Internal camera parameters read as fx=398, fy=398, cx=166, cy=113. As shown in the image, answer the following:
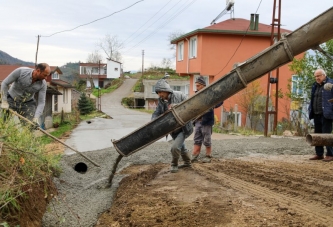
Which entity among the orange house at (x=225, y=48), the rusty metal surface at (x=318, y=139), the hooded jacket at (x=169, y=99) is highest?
the orange house at (x=225, y=48)

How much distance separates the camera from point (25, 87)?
7555 millimetres

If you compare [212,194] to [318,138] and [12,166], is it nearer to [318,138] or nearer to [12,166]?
[318,138]

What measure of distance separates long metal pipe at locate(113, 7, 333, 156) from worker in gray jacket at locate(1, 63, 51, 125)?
7.45 feet

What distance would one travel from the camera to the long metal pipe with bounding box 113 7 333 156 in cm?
486

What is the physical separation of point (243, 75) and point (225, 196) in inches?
70.4

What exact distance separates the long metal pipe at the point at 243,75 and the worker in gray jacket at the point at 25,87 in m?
2.27

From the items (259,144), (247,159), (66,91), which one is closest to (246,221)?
(247,159)

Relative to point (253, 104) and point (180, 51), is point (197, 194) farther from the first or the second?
point (180, 51)

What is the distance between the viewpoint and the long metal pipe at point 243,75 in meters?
4.86

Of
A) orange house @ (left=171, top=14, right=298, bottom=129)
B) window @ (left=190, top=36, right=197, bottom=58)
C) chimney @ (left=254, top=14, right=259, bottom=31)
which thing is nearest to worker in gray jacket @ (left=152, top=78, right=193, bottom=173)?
orange house @ (left=171, top=14, right=298, bottom=129)

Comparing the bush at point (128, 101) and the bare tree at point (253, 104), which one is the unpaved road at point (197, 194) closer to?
the bare tree at point (253, 104)

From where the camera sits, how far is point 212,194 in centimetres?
592

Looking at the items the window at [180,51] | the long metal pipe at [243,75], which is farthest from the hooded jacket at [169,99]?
the window at [180,51]

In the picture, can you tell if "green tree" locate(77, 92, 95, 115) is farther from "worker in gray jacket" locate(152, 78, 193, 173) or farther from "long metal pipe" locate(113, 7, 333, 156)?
"long metal pipe" locate(113, 7, 333, 156)
